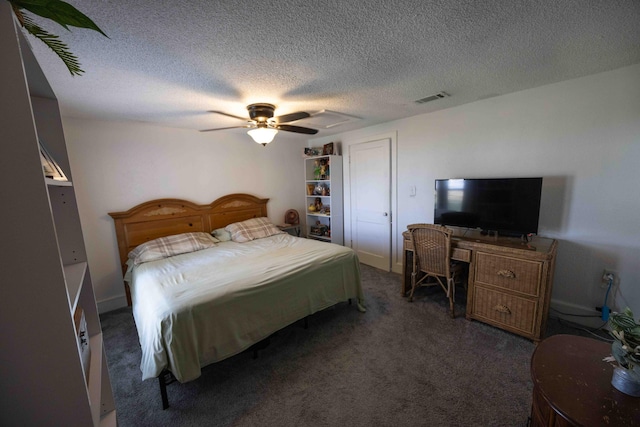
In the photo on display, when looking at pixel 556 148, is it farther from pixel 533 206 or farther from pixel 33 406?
pixel 33 406

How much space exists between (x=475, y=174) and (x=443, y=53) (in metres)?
1.70

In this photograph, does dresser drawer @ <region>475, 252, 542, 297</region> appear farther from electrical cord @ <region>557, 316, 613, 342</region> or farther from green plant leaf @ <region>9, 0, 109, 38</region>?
green plant leaf @ <region>9, 0, 109, 38</region>

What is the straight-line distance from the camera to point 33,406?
643 mm

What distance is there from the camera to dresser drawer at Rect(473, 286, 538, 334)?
7.07ft

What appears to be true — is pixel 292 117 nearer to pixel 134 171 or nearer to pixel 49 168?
pixel 49 168

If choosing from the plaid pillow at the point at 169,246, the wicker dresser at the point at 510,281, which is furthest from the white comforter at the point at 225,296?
the wicker dresser at the point at 510,281

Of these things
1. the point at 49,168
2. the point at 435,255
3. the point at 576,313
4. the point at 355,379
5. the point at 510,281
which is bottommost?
the point at 355,379

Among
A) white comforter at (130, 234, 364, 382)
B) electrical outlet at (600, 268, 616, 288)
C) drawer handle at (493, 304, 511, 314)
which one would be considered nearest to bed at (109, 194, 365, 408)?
white comforter at (130, 234, 364, 382)

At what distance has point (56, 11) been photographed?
0.64 m

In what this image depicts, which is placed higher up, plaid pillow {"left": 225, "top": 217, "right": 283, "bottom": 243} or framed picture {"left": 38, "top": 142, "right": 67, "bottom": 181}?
framed picture {"left": 38, "top": 142, "right": 67, "bottom": 181}

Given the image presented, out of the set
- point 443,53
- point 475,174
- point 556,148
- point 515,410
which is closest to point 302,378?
point 515,410

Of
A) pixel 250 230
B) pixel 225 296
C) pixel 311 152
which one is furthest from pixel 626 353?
pixel 311 152

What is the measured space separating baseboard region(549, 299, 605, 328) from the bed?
194cm

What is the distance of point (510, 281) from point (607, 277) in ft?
2.83
